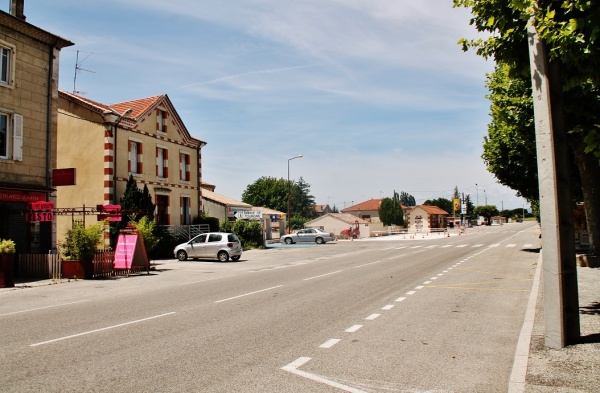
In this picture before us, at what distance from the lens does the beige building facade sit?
18328mm

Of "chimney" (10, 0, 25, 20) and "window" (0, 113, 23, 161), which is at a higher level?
"chimney" (10, 0, 25, 20)

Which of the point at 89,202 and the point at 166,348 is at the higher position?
the point at 89,202

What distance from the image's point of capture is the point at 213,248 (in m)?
26.2

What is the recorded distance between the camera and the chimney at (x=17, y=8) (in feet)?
65.9

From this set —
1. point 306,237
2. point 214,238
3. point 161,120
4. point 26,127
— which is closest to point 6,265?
point 26,127

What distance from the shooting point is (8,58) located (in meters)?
18.7

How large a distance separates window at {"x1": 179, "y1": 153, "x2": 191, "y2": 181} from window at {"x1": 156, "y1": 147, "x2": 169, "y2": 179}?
173 cm

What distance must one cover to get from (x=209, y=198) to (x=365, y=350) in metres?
39.2

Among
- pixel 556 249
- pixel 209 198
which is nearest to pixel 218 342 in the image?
pixel 556 249

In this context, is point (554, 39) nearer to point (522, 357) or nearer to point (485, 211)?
point (522, 357)

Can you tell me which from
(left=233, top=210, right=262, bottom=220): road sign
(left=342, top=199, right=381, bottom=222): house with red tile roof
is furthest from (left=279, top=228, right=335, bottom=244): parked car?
(left=342, top=199, right=381, bottom=222): house with red tile roof

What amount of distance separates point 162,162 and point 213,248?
9.75m

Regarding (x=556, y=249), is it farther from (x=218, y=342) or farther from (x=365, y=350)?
(x=218, y=342)

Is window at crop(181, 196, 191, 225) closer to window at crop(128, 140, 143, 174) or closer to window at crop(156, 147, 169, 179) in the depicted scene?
window at crop(156, 147, 169, 179)
